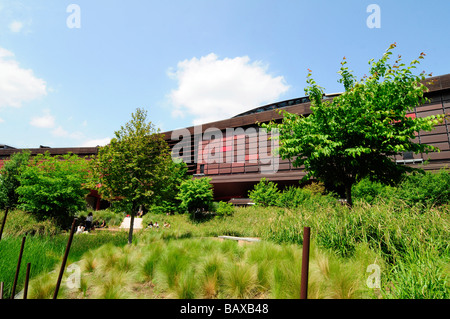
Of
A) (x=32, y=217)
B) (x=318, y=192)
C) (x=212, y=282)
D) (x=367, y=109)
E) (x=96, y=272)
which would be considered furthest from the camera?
(x=318, y=192)

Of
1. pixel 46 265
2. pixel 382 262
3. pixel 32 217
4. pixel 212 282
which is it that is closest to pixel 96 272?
pixel 46 265

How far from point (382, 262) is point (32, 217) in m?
19.7

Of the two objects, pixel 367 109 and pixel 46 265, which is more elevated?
pixel 367 109

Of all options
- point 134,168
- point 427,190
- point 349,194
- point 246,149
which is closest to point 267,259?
point 349,194

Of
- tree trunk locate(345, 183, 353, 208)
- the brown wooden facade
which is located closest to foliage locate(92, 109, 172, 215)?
tree trunk locate(345, 183, 353, 208)

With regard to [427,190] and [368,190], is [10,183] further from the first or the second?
[427,190]

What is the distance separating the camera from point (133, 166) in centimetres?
1114

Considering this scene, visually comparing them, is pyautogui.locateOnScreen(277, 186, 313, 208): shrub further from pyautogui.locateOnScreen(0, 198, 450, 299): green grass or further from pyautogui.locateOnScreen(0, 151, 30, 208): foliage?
pyautogui.locateOnScreen(0, 151, 30, 208): foliage

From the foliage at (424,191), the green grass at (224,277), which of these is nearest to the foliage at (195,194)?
the foliage at (424,191)

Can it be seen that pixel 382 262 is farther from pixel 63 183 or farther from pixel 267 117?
pixel 267 117

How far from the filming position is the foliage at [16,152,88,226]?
15258mm

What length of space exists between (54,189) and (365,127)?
60.9 ft

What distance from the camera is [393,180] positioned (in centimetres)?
945

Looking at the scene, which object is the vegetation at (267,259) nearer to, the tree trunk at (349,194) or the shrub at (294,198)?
the tree trunk at (349,194)
